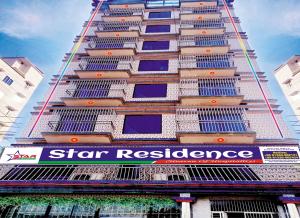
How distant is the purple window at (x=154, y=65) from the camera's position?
2017 cm

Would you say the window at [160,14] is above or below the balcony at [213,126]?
above

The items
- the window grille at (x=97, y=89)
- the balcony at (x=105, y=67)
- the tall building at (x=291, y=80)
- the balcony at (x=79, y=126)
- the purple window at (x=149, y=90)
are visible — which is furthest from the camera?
the tall building at (x=291, y=80)

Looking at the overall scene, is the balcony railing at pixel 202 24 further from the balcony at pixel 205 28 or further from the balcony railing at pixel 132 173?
the balcony railing at pixel 132 173

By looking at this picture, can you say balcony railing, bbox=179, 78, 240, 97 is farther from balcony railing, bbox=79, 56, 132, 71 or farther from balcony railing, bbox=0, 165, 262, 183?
balcony railing, bbox=0, 165, 262, 183

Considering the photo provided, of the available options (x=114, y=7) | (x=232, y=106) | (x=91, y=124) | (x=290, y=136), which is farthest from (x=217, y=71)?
(x=114, y=7)

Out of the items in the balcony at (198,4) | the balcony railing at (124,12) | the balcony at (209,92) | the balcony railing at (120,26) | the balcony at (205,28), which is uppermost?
the balcony at (198,4)

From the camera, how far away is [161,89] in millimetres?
18406

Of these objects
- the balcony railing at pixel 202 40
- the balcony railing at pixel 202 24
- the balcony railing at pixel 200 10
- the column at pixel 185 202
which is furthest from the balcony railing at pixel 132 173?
the balcony railing at pixel 200 10

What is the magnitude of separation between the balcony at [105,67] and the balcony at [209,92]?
483cm

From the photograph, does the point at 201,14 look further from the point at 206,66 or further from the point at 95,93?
the point at 95,93

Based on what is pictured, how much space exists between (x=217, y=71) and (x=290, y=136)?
6.76 metres

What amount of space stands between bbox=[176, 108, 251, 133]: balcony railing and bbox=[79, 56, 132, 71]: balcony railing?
6.85 meters

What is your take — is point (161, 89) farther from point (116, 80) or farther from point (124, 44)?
point (124, 44)

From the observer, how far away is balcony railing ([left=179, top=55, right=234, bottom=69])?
19078 mm
